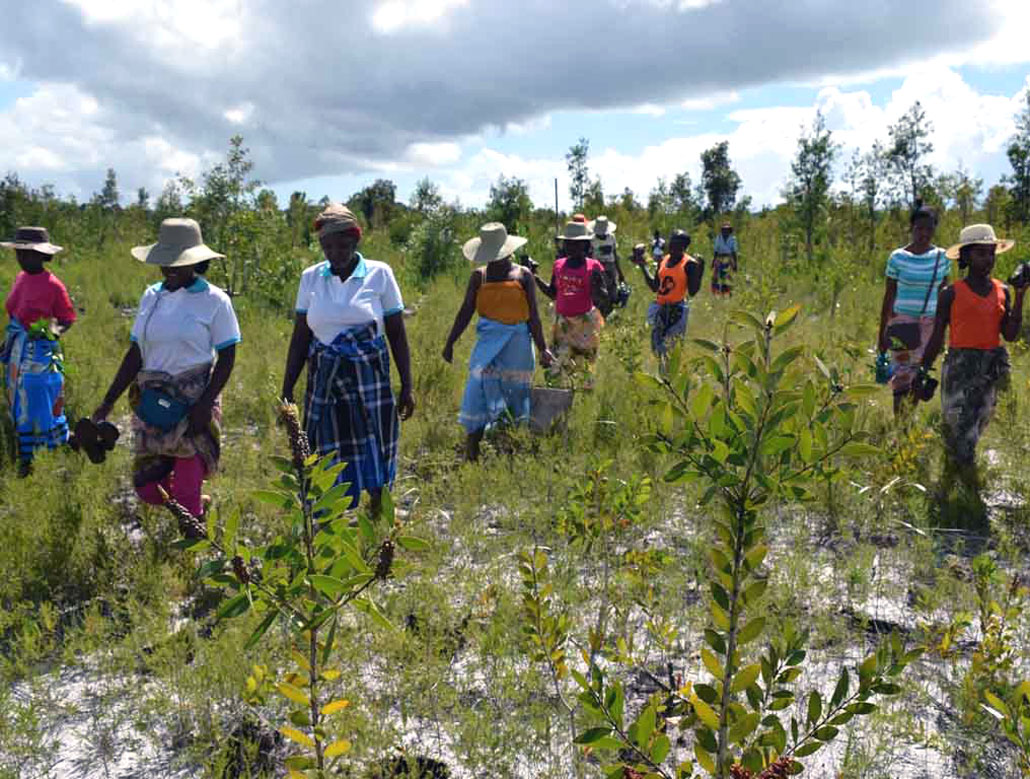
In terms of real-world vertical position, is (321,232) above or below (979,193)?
below

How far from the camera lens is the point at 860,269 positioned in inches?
545

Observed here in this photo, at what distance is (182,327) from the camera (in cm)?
349

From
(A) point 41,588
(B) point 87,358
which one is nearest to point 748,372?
(A) point 41,588

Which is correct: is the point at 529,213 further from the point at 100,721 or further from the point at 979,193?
the point at 100,721

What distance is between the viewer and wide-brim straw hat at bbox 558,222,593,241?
5.99 meters

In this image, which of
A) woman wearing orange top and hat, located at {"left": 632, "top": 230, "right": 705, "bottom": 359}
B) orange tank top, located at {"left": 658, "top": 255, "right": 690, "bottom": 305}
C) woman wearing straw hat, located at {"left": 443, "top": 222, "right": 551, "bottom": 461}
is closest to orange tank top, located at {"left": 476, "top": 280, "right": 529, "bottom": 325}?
woman wearing straw hat, located at {"left": 443, "top": 222, "right": 551, "bottom": 461}

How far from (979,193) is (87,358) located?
18976 mm

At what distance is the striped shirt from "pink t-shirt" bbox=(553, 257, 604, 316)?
205 centimetres

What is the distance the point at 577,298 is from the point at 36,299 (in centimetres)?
358

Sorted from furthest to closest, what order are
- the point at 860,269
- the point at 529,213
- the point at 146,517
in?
the point at 529,213 < the point at 860,269 < the point at 146,517

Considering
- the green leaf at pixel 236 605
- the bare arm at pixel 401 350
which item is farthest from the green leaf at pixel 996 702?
the bare arm at pixel 401 350

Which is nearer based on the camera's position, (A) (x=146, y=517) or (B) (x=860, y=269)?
(A) (x=146, y=517)

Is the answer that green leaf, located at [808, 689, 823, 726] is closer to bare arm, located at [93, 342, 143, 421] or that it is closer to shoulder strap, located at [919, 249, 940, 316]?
bare arm, located at [93, 342, 143, 421]

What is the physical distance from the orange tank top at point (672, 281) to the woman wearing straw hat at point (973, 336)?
95.8 inches
